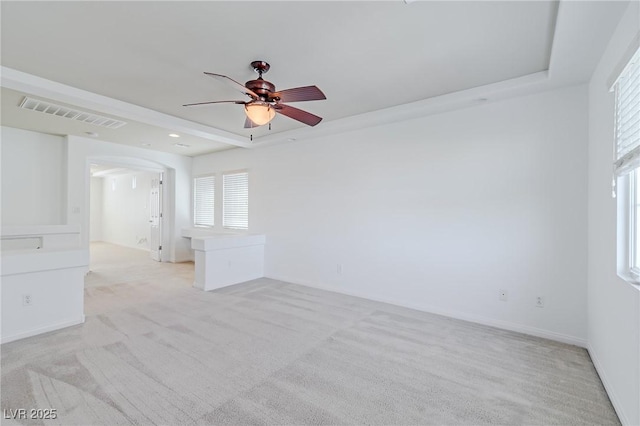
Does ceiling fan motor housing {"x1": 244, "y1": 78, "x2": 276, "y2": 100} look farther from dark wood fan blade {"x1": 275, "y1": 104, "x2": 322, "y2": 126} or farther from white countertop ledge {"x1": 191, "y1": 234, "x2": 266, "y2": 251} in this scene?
white countertop ledge {"x1": 191, "y1": 234, "x2": 266, "y2": 251}

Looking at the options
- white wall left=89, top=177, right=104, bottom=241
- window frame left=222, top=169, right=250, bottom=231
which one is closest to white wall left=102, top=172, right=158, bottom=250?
white wall left=89, top=177, right=104, bottom=241

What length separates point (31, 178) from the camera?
529 cm

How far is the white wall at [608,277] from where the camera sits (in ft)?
5.61

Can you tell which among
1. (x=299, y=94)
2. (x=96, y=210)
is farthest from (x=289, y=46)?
(x=96, y=210)

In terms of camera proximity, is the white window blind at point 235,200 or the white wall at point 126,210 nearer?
the white window blind at point 235,200

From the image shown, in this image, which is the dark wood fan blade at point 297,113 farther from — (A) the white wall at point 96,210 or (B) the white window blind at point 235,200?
(A) the white wall at point 96,210

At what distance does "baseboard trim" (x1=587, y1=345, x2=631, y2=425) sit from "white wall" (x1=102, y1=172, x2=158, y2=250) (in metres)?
10.2

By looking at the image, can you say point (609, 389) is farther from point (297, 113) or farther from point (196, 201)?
point (196, 201)

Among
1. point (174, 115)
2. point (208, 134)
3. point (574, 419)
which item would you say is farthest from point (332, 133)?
point (574, 419)

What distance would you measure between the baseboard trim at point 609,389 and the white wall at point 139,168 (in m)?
7.55

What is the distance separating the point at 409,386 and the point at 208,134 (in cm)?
460

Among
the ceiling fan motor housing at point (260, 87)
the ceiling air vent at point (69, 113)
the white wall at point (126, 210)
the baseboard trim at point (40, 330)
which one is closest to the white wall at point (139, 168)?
the ceiling air vent at point (69, 113)

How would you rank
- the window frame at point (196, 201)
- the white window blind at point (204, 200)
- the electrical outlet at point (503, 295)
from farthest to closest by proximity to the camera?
the white window blind at point (204, 200), the window frame at point (196, 201), the electrical outlet at point (503, 295)

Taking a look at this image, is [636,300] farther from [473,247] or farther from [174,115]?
[174,115]
